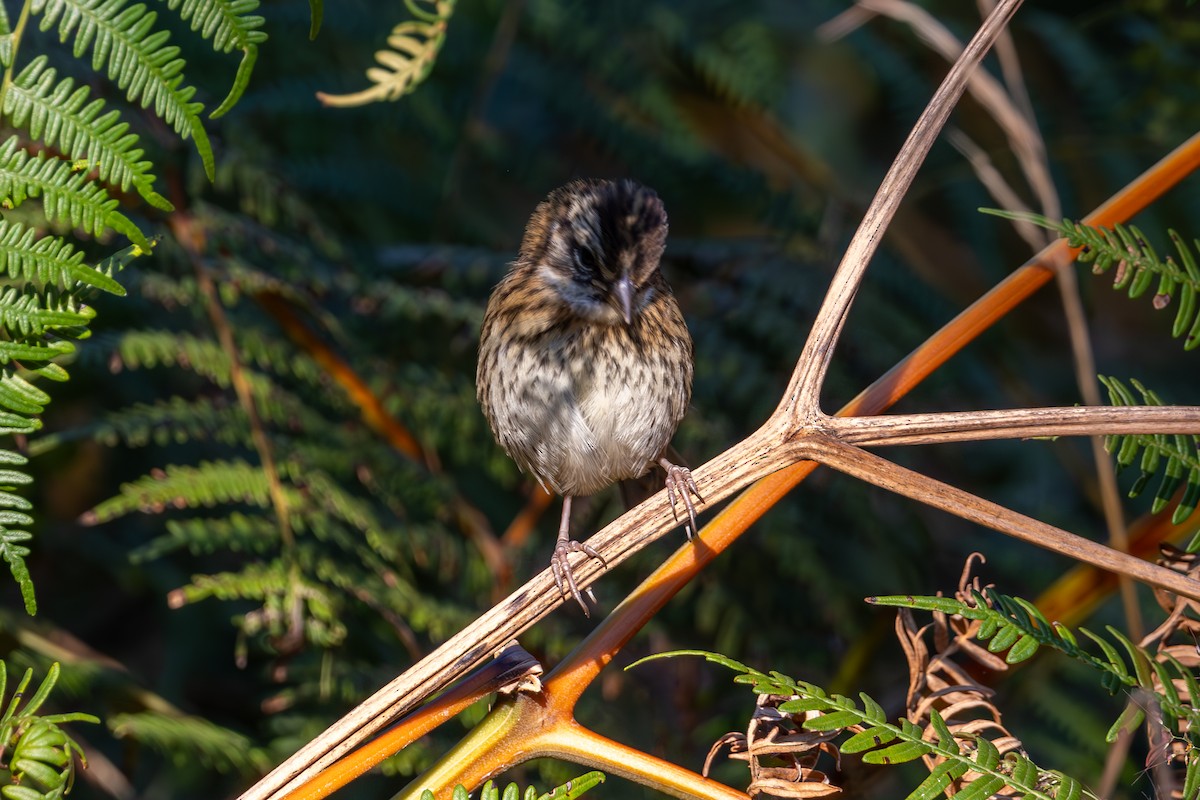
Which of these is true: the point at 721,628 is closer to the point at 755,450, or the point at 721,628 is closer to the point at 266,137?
the point at 755,450

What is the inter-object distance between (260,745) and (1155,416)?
7.68ft

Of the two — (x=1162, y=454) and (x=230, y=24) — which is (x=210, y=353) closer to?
(x=230, y=24)

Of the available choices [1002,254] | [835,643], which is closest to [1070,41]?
[1002,254]

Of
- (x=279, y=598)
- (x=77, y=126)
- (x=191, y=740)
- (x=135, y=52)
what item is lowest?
(x=191, y=740)

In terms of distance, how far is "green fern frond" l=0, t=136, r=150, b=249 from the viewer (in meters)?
1.59

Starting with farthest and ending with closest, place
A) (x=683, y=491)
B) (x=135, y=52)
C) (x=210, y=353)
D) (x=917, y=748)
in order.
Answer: (x=210, y=353) < (x=683, y=491) < (x=135, y=52) < (x=917, y=748)

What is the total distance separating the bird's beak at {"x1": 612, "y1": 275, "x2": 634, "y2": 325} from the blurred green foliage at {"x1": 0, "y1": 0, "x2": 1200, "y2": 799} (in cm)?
72

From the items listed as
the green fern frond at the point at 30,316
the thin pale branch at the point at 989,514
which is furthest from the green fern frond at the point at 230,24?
the thin pale branch at the point at 989,514

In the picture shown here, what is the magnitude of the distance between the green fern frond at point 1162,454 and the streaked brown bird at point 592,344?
1.14 m

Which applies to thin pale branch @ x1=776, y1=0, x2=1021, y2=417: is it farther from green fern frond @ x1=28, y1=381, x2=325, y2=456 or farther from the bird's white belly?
green fern frond @ x1=28, y1=381, x2=325, y2=456

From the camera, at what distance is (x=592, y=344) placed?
2855 millimetres

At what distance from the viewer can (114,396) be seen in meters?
3.54

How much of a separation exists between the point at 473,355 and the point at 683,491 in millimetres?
1635

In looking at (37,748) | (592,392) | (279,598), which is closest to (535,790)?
Answer: (37,748)
